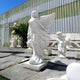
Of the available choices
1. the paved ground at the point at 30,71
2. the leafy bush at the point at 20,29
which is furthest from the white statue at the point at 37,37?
the leafy bush at the point at 20,29

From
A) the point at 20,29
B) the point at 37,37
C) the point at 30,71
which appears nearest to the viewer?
the point at 30,71

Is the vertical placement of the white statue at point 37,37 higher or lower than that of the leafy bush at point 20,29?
lower

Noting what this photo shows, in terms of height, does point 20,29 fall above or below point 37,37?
above

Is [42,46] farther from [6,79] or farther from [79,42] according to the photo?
[79,42]

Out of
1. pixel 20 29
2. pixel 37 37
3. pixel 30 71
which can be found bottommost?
pixel 30 71

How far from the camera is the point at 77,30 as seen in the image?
26.4 feet

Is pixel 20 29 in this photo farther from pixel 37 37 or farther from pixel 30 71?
pixel 30 71

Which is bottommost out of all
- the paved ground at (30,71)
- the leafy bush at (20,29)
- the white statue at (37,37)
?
the paved ground at (30,71)

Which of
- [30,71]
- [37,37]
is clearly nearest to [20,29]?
[37,37]

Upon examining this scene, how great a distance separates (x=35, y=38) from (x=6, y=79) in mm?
1557

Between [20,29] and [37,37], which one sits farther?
[20,29]

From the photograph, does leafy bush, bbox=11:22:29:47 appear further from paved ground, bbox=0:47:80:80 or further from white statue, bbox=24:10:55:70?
white statue, bbox=24:10:55:70

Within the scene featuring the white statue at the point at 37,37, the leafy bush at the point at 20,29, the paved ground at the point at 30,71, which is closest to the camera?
the paved ground at the point at 30,71

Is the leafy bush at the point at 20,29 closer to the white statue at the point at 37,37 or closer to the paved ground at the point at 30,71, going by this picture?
the paved ground at the point at 30,71
